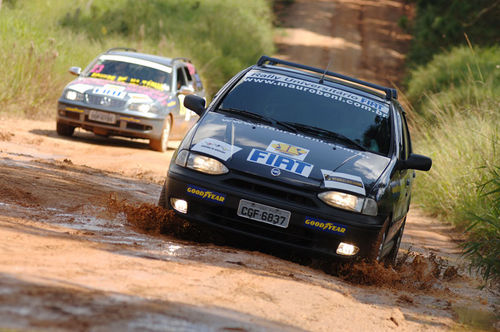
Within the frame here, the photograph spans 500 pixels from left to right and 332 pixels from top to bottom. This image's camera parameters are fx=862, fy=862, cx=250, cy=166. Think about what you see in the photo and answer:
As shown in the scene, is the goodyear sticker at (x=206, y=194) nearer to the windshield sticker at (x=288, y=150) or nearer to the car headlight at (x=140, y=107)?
the windshield sticker at (x=288, y=150)

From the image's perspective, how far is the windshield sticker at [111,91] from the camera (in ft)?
48.0

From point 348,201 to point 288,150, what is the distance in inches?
26.8

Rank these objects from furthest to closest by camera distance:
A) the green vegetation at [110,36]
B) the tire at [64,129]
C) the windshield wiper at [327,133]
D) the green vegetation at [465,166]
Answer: the green vegetation at [110,36], the tire at [64,129], the green vegetation at [465,166], the windshield wiper at [327,133]

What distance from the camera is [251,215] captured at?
21.5ft

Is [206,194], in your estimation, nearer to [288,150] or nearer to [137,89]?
[288,150]

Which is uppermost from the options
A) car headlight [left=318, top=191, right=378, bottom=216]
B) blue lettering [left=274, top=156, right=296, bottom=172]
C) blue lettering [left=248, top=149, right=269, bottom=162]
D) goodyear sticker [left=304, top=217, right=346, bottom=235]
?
blue lettering [left=248, top=149, right=269, bottom=162]

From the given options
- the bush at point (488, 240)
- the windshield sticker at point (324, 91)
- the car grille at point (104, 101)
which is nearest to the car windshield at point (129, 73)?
the car grille at point (104, 101)

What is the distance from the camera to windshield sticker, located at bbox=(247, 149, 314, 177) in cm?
664

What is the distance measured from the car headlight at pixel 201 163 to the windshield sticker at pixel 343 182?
780 millimetres

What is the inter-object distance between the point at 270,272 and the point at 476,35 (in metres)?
27.7

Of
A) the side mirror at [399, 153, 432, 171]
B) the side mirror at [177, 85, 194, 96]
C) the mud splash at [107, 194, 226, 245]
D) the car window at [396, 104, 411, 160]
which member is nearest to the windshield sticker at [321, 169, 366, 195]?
the side mirror at [399, 153, 432, 171]

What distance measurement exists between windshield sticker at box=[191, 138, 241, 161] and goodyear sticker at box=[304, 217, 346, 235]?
81 centimetres

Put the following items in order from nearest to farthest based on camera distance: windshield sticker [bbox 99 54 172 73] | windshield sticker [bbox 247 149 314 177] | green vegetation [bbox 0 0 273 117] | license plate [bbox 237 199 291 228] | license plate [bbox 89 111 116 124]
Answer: license plate [bbox 237 199 291 228] → windshield sticker [bbox 247 149 314 177] → license plate [bbox 89 111 116 124] → windshield sticker [bbox 99 54 172 73] → green vegetation [bbox 0 0 273 117]

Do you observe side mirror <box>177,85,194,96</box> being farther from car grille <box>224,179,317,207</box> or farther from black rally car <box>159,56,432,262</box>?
car grille <box>224,179,317,207</box>
